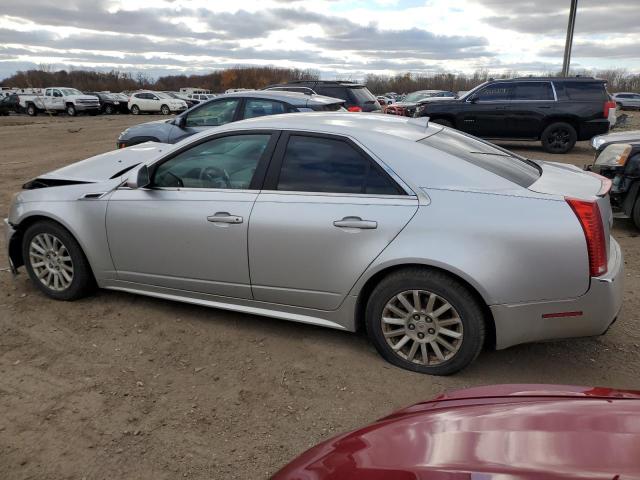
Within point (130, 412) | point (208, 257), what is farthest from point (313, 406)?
point (208, 257)

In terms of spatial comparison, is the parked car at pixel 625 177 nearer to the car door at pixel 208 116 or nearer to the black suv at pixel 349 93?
the car door at pixel 208 116

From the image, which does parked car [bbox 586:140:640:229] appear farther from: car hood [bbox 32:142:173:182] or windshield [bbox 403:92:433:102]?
windshield [bbox 403:92:433:102]

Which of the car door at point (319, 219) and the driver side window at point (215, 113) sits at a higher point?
the driver side window at point (215, 113)

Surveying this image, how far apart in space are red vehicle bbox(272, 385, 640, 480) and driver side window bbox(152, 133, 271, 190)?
2335 millimetres

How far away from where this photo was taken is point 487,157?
11.9 feet

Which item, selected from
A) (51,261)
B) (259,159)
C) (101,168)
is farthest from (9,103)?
(259,159)

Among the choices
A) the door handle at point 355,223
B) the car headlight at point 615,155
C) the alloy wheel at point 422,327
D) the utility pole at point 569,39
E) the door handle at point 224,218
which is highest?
the utility pole at point 569,39

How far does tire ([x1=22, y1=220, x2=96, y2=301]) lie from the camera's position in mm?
4348

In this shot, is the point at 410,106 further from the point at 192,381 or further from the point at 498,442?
the point at 498,442

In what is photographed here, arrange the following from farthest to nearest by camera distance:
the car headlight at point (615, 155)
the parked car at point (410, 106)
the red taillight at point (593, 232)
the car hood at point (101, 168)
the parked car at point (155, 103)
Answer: the parked car at point (155, 103) < the parked car at point (410, 106) < the car headlight at point (615, 155) < the car hood at point (101, 168) < the red taillight at point (593, 232)

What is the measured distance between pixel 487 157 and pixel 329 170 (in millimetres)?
1073

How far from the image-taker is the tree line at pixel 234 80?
75.9 metres

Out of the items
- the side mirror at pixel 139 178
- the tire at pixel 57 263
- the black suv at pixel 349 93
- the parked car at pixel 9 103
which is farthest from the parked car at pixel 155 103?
the side mirror at pixel 139 178

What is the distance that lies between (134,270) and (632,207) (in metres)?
5.53
